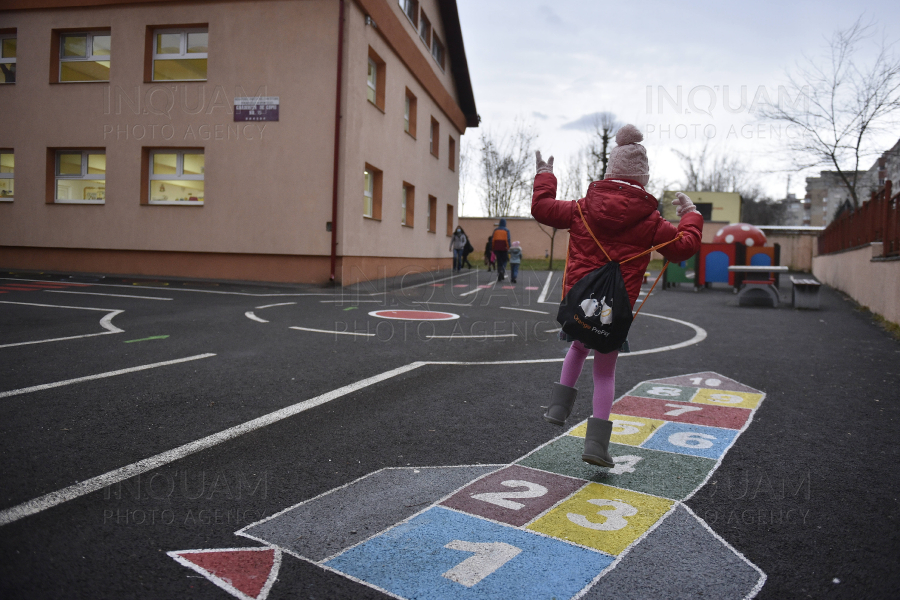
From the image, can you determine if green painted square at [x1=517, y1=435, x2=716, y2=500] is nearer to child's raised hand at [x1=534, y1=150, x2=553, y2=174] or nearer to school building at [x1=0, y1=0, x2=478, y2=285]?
child's raised hand at [x1=534, y1=150, x2=553, y2=174]

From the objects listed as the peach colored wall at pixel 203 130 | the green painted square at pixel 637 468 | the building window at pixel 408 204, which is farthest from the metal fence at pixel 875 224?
the building window at pixel 408 204

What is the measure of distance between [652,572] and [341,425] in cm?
233

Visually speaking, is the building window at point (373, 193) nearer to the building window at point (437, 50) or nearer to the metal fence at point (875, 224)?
the building window at point (437, 50)

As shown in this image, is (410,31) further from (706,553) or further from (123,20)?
(706,553)

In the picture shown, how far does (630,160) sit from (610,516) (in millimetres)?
1825

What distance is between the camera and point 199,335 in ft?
25.6

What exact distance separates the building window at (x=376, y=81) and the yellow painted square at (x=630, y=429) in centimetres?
1509

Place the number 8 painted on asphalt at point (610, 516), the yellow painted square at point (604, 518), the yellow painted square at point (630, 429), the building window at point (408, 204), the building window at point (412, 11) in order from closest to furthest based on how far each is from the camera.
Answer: the yellow painted square at point (604, 518) < the number 8 painted on asphalt at point (610, 516) < the yellow painted square at point (630, 429) < the building window at point (412, 11) < the building window at point (408, 204)

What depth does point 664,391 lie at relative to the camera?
555 cm

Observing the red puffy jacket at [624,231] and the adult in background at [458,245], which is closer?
the red puffy jacket at [624,231]

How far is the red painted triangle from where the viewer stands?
2.25 meters

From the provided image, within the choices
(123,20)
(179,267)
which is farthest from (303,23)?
(179,267)

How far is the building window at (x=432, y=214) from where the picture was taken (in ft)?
81.9

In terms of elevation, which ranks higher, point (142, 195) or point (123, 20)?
point (123, 20)
